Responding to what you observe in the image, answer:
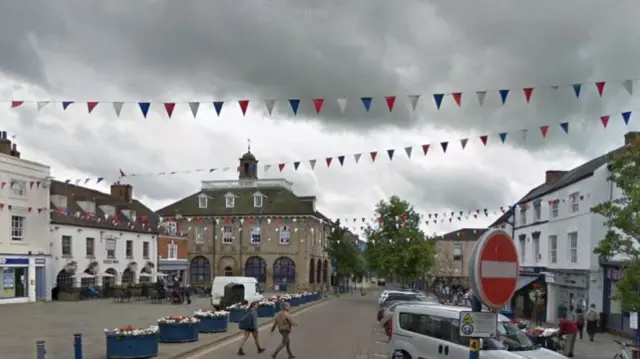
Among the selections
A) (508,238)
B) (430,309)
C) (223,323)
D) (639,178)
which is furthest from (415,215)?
(508,238)

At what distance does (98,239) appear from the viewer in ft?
166

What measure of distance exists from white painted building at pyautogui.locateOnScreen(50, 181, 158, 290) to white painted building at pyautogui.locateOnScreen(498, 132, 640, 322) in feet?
102

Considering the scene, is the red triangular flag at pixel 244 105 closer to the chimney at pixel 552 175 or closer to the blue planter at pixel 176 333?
the blue planter at pixel 176 333

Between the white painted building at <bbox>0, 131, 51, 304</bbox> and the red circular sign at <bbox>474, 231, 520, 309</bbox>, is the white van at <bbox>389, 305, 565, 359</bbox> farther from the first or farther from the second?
the white painted building at <bbox>0, 131, 51, 304</bbox>

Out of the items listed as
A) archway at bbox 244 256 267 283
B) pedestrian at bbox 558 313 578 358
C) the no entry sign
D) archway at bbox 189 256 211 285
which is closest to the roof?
archway at bbox 189 256 211 285

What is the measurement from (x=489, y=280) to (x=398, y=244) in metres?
52.3

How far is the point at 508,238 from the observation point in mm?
5746

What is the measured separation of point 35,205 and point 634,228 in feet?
125

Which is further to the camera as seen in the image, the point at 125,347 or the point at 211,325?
the point at 211,325

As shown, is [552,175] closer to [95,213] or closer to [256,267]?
[95,213]

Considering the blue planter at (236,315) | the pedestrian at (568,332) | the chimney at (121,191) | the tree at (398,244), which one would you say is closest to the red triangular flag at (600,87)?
the pedestrian at (568,332)

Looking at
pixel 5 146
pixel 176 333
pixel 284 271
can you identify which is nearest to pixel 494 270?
pixel 176 333

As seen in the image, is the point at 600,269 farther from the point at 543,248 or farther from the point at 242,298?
the point at 242,298

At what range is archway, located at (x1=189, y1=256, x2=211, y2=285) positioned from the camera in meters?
73.4
